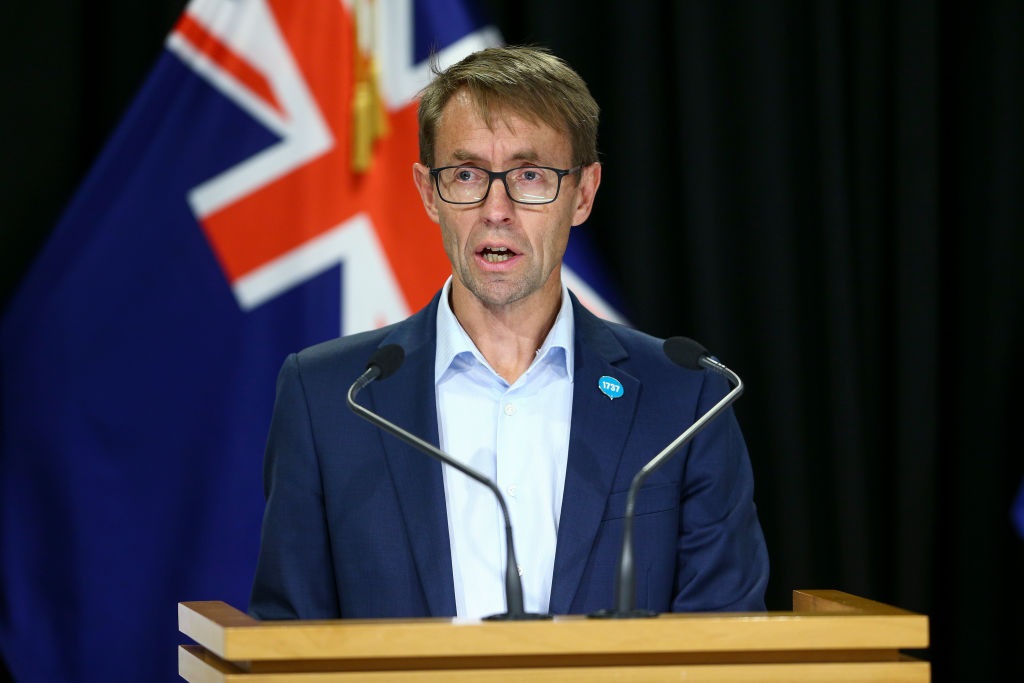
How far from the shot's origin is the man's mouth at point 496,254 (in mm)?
2133

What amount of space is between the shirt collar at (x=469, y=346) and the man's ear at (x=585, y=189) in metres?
0.19

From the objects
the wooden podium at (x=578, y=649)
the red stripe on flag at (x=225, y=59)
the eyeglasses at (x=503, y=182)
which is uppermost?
the red stripe on flag at (x=225, y=59)

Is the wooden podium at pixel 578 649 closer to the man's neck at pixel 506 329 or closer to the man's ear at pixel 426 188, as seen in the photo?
the man's neck at pixel 506 329

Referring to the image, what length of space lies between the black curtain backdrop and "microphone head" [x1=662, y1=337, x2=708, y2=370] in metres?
1.42

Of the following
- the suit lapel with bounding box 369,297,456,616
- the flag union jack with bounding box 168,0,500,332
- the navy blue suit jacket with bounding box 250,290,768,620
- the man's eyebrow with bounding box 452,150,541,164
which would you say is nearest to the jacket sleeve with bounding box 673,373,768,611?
the navy blue suit jacket with bounding box 250,290,768,620

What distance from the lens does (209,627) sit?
1.46m

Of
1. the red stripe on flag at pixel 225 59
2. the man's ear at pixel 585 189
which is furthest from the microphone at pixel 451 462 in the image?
the red stripe on flag at pixel 225 59

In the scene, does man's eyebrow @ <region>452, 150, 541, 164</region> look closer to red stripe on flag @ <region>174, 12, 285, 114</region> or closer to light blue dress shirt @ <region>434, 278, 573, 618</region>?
light blue dress shirt @ <region>434, 278, 573, 618</region>

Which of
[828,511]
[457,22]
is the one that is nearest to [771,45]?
[457,22]

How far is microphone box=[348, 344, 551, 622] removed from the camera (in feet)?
4.78

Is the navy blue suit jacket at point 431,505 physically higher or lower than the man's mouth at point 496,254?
lower

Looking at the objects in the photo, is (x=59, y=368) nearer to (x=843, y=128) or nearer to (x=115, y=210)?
(x=115, y=210)

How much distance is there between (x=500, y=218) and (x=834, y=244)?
1.51 meters

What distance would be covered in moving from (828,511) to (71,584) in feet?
6.30
